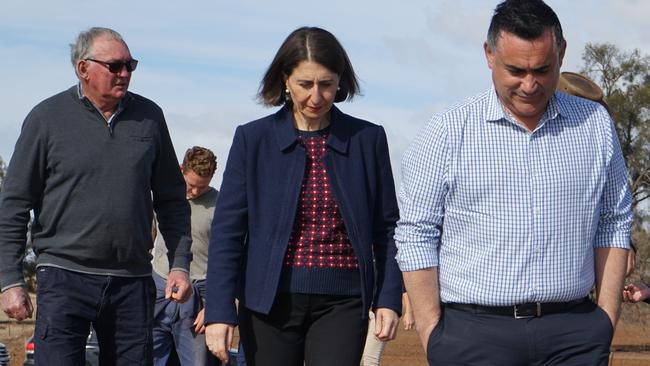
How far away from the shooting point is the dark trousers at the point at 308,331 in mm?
5938

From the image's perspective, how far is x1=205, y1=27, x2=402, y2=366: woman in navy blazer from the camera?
5.94 meters

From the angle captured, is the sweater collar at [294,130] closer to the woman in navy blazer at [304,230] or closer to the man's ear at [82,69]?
the woman in navy blazer at [304,230]

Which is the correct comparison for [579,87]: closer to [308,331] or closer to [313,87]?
[313,87]

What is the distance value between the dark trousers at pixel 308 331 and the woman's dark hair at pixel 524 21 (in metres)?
1.52

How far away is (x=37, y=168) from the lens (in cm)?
686

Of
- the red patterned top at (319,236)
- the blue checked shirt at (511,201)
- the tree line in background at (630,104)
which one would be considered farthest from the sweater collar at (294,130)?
the tree line in background at (630,104)

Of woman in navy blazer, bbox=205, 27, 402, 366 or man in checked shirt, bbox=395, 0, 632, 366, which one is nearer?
man in checked shirt, bbox=395, 0, 632, 366

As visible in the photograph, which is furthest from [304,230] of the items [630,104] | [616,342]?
[630,104]

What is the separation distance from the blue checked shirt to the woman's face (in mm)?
923

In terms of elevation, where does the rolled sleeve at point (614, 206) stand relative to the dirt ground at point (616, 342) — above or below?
above

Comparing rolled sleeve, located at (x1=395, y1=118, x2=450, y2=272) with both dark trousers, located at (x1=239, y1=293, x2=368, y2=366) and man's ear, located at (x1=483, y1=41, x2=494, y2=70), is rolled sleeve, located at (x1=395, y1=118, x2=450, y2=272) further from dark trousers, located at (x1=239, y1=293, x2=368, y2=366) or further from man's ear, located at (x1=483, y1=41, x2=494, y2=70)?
dark trousers, located at (x1=239, y1=293, x2=368, y2=366)

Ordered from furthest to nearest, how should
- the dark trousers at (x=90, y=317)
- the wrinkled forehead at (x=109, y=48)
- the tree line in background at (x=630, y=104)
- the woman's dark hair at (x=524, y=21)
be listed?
the tree line in background at (x=630, y=104) < the wrinkled forehead at (x=109, y=48) < the dark trousers at (x=90, y=317) < the woman's dark hair at (x=524, y=21)

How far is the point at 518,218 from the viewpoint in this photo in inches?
193

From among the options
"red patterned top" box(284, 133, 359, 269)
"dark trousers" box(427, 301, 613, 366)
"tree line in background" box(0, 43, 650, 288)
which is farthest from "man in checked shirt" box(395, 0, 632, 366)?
"tree line in background" box(0, 43, 650, 288)
